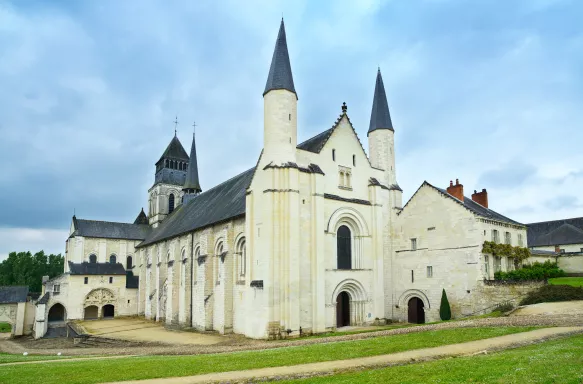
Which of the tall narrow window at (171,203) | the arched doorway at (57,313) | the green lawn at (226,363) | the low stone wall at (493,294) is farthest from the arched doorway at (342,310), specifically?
the arched doorway at (57,313)

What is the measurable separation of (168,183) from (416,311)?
42.7 meters

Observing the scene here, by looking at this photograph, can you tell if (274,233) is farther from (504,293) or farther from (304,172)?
(504,293)

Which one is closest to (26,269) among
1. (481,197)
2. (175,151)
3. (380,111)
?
(175,151)

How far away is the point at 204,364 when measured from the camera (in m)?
14.2

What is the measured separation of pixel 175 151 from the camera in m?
64.1

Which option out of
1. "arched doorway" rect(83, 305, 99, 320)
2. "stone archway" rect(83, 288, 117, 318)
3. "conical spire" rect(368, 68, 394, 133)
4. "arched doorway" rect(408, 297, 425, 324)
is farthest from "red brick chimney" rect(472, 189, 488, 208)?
"arched doorway" rect(83, 305, 99, 320)

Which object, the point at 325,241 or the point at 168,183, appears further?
the point at 168,183

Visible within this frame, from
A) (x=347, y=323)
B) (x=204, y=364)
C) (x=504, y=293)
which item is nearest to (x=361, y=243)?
(x=347, y=323)

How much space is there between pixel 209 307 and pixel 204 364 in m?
18.3

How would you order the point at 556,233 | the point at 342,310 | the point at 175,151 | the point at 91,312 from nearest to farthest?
the point at 342,310 → the point at 556,233 → the point at 91,312 → the point at 175,151

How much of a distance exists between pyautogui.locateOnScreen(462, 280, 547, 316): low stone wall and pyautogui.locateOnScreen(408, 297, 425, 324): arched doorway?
12.6ft

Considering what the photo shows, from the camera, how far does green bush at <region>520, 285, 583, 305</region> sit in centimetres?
2303

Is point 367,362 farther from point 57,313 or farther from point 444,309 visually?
point 57,313

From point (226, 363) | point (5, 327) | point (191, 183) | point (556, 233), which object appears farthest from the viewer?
point (191, 183)
